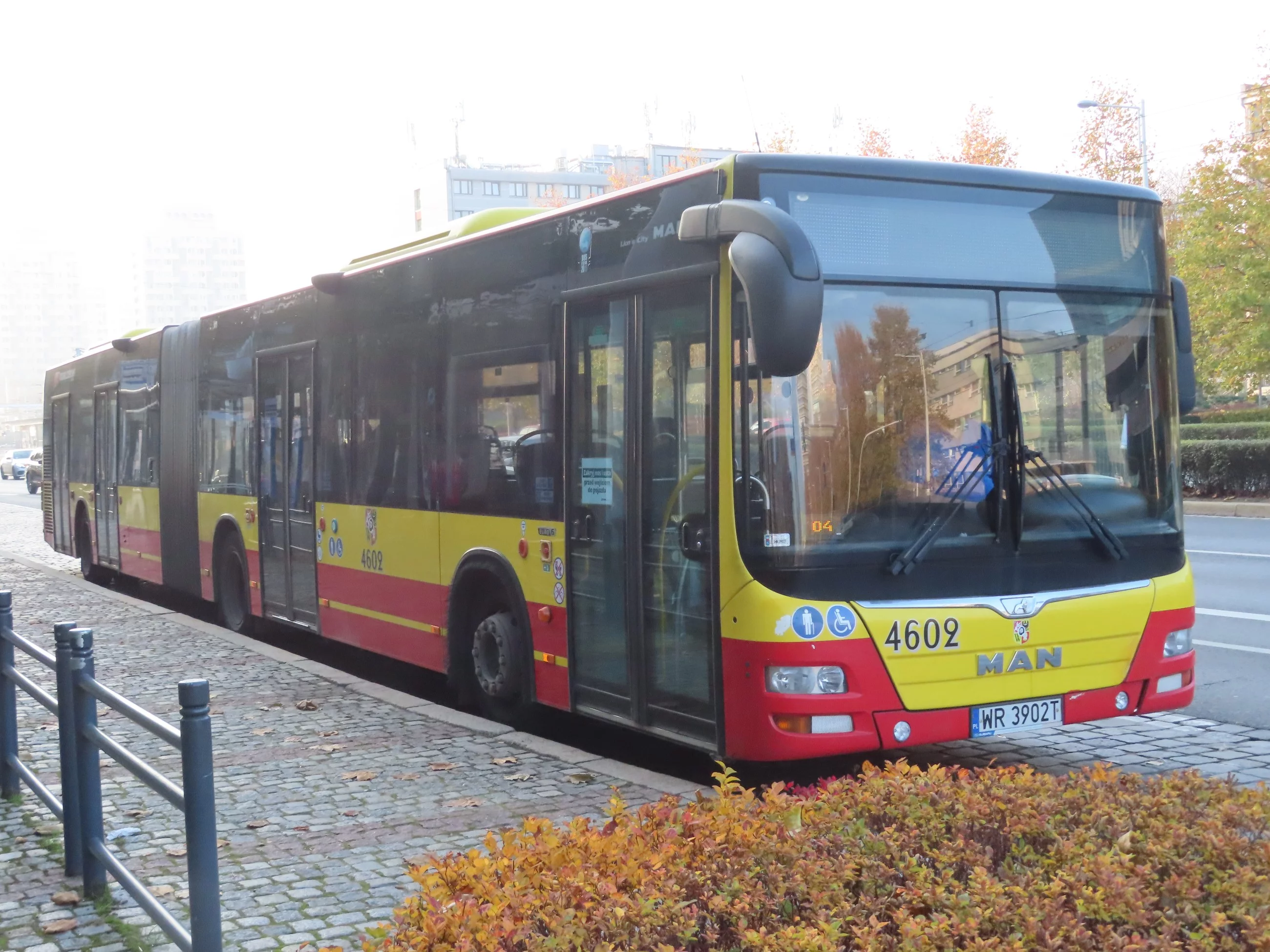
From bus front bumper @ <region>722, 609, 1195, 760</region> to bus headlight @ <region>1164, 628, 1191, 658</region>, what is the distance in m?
1.35

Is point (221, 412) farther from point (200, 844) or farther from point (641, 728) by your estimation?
point (200, 844)

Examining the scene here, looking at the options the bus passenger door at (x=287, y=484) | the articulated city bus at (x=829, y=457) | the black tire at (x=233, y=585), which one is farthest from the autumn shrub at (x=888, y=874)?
the black tire at (x=233, y=585)

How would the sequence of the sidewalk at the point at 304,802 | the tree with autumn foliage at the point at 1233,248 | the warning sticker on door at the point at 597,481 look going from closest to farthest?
1. the sidewalk at the point at 304,802
2. the warning sticker on door at the point at 597,481
3. the tree with autumn foliage at the point at 1233,248

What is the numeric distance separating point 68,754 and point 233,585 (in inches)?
341

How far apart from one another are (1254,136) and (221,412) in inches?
1034

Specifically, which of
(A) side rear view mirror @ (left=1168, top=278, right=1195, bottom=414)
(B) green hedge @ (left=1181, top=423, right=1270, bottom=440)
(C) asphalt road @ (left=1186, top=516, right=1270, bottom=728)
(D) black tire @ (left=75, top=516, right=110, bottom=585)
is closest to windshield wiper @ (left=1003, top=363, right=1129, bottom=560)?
(A) side rear view mirror @ (left=1168, top=278, right=1195, bottom=414)

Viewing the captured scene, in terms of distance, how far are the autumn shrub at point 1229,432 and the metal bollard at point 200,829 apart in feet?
90.1

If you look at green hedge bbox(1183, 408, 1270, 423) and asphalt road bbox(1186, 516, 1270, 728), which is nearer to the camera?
asphalt road bbox(1186, 516, 1270, 728)

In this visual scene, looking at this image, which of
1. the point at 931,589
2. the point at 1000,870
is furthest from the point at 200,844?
the point at 931,589

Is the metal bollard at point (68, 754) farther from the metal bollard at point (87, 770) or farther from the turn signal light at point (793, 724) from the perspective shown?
the turn signal light at point (793, 724)

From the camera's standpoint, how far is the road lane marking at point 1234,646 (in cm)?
1074

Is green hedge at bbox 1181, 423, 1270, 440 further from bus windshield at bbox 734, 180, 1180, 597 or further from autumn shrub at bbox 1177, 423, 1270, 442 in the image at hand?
bus windshield at bbox 734, 180, 1180, 597

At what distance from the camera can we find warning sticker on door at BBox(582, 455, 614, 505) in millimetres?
7629

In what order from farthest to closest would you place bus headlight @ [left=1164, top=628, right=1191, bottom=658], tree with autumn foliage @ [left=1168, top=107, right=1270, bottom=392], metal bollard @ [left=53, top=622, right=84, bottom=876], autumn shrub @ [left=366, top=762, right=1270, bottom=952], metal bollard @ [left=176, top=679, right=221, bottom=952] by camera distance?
tree with autumn foliage @ [left=1168, top=107, right=1270, bottom=392]
bus headlight @ [left=1164, top=628, right=1191, bottom=658]
metal bollard @ [left=53, top=622, right=84, bottom=876]
metal bollard @ [left=176, top=679, right=221, bottom=952]
autumn shrub @ [left=366, top=762, right=1270, bottom=952]
